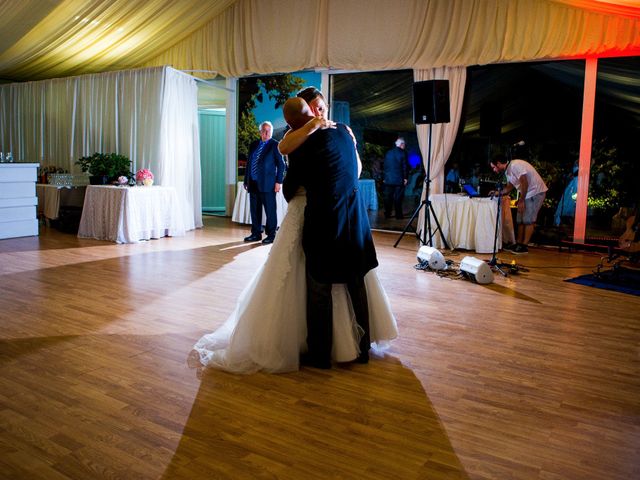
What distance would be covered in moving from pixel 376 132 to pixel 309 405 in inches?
348

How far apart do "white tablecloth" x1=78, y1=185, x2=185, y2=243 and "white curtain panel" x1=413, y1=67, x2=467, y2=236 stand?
3.68m

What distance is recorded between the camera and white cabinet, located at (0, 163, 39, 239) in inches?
307

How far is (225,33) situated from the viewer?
1037 centimetres

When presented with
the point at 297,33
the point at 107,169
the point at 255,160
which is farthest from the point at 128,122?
the point at 297,33

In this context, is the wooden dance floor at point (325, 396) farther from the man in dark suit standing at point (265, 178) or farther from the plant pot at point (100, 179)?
the plant pot at point (100, 179)

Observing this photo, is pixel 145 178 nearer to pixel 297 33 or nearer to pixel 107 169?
pixel 107 169

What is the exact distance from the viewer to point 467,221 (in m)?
7.50

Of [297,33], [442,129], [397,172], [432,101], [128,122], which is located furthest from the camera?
[397,172]

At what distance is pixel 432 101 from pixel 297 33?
3451 mm

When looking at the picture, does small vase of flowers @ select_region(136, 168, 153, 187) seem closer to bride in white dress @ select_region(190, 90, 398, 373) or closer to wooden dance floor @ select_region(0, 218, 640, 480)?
wooden dance floor @ select_region(0, 218, 640, 480)

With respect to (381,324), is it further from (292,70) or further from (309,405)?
(292,70)

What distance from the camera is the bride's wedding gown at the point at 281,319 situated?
3.12 meters

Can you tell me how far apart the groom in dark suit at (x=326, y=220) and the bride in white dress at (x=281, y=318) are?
0.06m

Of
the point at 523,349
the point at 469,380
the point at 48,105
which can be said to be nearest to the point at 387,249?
the point at 523,349
